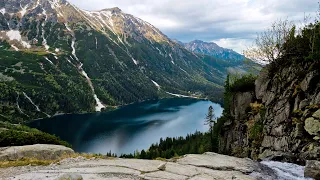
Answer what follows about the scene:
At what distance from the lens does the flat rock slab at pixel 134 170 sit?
68.2 ft

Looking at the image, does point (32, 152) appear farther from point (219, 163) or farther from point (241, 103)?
point (241, 103)

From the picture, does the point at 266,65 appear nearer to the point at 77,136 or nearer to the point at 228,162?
the point at 228,162

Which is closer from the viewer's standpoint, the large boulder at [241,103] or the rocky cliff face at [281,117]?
the rocky cliff face at [281,117]

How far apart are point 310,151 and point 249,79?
1189 inches

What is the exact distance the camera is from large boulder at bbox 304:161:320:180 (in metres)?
23.3

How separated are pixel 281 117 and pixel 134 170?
27.8m

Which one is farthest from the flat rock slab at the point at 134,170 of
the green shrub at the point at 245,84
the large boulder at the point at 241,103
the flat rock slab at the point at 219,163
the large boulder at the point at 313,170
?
the green shrub at the point at 245,84

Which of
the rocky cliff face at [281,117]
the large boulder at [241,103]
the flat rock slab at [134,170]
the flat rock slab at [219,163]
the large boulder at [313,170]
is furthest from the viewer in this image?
the large boulder at [241,103]

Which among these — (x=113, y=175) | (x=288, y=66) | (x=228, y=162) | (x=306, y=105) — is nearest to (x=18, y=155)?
(x=113, y=175)

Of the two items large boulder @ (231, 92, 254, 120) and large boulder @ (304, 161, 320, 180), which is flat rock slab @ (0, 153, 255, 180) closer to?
large boulder @ (304, 161, 320, 180)

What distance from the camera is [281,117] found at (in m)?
40.2

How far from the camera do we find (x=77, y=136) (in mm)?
195375

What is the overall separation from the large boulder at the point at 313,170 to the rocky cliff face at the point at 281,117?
566 cm

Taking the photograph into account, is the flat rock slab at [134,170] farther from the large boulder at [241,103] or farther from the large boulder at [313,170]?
the large boulder at [241,103]
